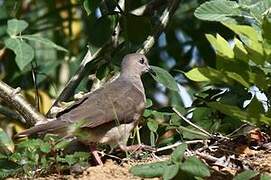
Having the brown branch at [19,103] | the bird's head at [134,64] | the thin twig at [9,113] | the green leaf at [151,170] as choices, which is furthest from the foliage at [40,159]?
the thin twig at [9,113]

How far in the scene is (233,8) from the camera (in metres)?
4.27

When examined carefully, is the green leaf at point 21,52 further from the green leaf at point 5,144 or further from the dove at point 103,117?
the green leaf at point 5,144

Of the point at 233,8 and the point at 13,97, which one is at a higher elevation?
the point at 233,8

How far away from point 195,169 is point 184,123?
1540mm

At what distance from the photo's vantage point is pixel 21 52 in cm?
530

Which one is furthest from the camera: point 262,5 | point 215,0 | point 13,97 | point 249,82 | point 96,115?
point 13,97

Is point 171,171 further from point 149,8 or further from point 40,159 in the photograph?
point 149,8

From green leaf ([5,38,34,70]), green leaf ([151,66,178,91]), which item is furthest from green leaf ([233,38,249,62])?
green leaf ([5,38,34,70])

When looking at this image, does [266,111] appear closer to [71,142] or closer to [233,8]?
[233,8]

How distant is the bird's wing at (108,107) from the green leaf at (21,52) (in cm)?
45

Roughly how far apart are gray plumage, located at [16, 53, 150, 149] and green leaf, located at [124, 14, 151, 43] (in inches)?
12.6

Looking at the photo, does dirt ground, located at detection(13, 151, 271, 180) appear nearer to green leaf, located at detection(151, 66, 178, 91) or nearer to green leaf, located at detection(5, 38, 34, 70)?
green leaf, located at detection(151, 66, 178, 91)

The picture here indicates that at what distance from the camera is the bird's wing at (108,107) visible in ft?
15.9

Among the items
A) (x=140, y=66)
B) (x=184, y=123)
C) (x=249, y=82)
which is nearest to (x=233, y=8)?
(x=249, y=82)
